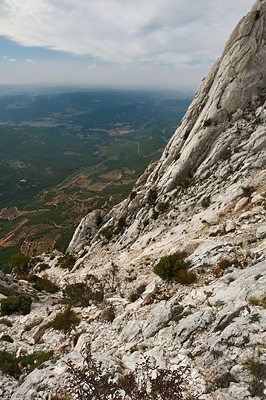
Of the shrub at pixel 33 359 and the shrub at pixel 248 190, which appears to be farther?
the shrub at pixel 248 190

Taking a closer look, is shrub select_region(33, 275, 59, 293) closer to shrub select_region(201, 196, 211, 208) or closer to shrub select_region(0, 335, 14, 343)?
shrub select_region(0, 335, 14, 343)

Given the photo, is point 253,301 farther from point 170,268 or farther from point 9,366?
point 9,366

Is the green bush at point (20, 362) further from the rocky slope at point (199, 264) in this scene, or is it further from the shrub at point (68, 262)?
the shrub at point (68, 262)

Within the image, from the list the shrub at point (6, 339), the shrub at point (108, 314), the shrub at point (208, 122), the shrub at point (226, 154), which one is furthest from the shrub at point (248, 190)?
the shrub at point (6, 339)

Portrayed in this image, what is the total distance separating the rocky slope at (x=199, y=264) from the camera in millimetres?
7727

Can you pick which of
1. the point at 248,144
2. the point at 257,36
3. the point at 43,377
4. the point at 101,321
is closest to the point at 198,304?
the point at 101,321

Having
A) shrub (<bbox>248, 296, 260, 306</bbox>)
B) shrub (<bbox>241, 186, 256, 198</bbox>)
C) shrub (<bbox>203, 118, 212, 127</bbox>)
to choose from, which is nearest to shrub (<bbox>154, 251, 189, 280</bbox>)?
shrub (<bbox>248, 296, 260, 306</bbox>)

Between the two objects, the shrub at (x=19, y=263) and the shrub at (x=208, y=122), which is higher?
the shrub at (x=208, y=122)

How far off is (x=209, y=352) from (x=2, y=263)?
104636 millimetres

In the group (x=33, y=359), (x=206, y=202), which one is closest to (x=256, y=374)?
(x=33, y=359)

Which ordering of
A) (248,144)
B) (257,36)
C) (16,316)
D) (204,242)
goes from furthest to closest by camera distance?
(257,36) → (248,144) → (16,316) → (204,242)

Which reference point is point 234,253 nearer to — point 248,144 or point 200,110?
point 248,144

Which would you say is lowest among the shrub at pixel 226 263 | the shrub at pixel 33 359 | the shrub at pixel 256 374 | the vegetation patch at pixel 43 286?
the vegetation patch at pixel 43 286

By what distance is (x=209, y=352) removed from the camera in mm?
7527
